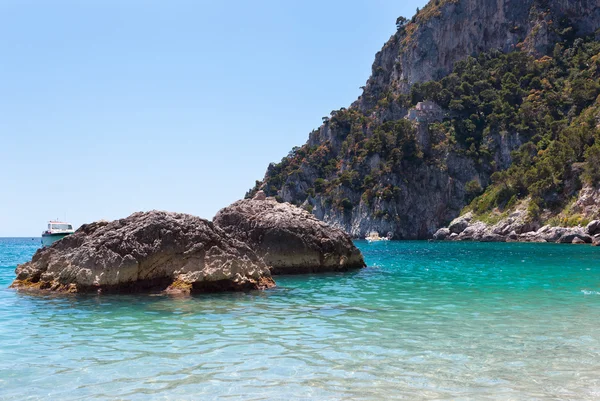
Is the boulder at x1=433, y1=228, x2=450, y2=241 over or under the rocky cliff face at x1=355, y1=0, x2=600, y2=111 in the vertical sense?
under

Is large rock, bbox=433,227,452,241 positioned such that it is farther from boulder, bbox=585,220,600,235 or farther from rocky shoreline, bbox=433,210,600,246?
boulder, bbox=585,220,600,235

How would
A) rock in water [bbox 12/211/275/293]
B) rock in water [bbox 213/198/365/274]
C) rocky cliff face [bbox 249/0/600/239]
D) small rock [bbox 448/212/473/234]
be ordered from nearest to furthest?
rock in water [bbox 12/211/275/293]
rock in water [bbox 213/198/365/274]
small rock [bbox 448/212/473/234]
rocky cliff face [bbox 249/0/600/239]

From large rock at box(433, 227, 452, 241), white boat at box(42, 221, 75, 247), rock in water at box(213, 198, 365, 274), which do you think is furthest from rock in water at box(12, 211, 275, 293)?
large rock at box(433, 227, 452, 241)

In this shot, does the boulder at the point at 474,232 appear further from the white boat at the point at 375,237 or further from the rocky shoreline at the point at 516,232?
the white boat at the point at 375,237

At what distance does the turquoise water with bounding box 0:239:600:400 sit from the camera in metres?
7.33

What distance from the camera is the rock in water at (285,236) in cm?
2767

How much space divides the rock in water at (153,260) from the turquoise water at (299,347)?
3.79 feet

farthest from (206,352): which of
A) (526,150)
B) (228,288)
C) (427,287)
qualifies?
(526,150)

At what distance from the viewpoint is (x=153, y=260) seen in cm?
1795

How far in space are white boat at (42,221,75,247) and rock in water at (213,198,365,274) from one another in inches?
1871

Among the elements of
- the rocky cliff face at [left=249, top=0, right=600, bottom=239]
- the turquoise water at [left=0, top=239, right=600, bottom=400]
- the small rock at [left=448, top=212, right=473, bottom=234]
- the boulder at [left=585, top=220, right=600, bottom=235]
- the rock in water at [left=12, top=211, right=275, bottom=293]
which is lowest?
the turquoise water at [left=0, top=239, right=600, bottom=400]

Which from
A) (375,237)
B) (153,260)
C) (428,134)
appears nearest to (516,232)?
(375,237)

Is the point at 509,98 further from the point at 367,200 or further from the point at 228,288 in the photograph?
the point at 228,288

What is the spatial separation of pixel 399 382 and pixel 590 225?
2963 inches
